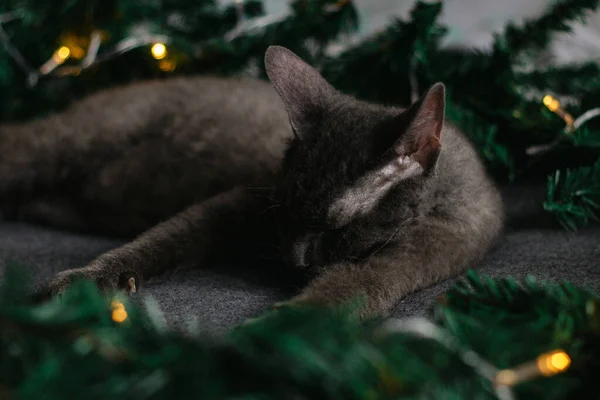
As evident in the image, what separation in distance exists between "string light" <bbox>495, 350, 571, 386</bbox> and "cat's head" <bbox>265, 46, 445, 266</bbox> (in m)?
0.45

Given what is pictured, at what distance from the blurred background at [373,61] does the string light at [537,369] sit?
71 centimetres

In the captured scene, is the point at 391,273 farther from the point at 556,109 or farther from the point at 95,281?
the point at 556,109

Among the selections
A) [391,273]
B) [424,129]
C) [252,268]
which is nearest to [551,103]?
[424,129]

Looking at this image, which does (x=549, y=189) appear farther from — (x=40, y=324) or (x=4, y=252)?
(x=4, y=252)

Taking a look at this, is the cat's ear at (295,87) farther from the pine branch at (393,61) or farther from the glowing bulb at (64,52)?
the glowing bulb at (64,52)

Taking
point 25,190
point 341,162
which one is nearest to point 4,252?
point 25,190

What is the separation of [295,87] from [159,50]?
2.35 feet

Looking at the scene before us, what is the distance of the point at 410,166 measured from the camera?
1.12 meters

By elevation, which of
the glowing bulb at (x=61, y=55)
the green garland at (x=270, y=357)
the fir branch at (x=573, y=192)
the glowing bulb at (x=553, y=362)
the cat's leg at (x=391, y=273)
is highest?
the glowing bulb at (x=61, y=55)

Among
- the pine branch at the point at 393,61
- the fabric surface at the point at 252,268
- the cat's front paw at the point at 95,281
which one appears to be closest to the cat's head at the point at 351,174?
the fabric surface at the point at 252,268

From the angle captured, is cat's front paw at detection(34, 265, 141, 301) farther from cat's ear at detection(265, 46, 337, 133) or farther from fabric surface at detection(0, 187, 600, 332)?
cat's ear at detection(265, 46, 337, 133)

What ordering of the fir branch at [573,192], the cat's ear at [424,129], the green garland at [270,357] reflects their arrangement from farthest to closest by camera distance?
the fir branch at [573,192] < the cat's ear at [424,129] < the green garland at [270,357]

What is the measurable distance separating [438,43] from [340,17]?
0.95 feet

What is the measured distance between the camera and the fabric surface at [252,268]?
3.63ft
